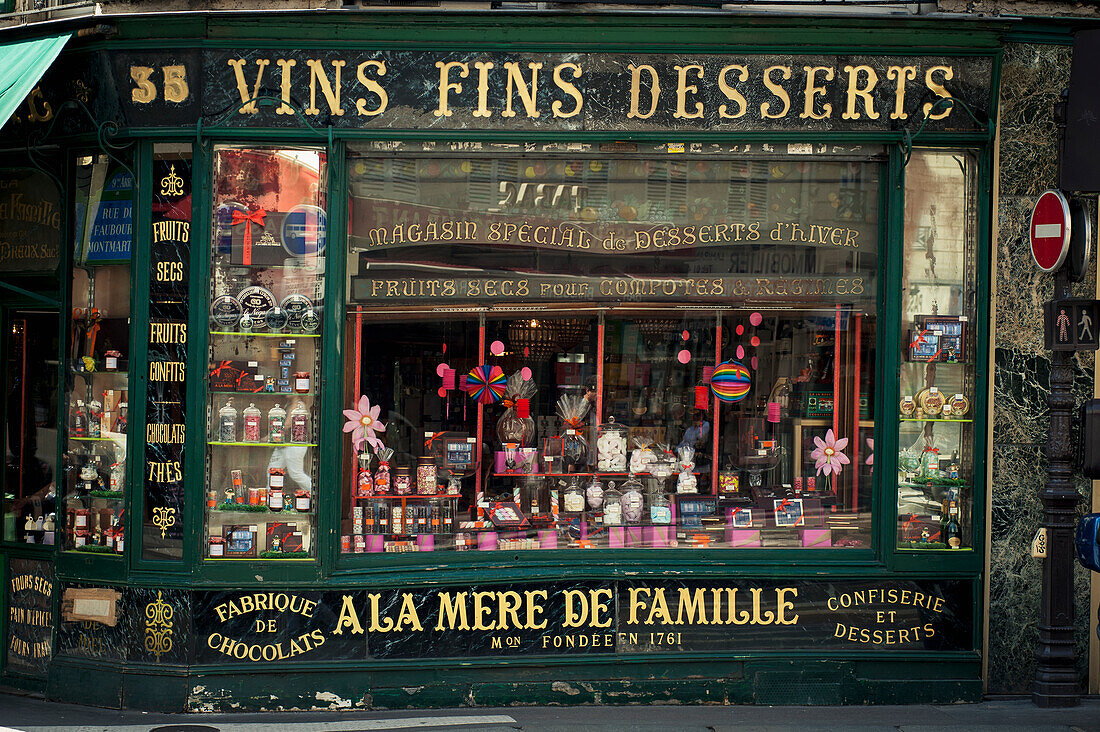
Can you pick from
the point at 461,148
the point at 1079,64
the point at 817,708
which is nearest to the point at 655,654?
the point at 817,708

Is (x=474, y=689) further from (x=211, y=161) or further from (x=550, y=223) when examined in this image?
(x=211, y=161)

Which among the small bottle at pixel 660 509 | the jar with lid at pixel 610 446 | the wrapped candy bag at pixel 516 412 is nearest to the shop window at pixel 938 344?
the small bottle at pixel 660 509

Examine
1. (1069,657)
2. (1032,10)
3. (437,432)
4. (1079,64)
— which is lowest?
(1069,657)

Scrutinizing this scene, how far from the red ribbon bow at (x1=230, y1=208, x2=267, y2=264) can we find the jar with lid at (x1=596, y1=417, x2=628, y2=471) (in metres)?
3.06

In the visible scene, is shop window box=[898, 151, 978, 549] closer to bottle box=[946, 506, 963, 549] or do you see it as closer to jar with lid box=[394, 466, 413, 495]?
bottle box=[946, 506, 963, 549]

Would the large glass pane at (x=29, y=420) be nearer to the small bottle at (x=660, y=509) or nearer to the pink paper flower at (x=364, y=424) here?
the pink paper flower at (x=364, y=424)

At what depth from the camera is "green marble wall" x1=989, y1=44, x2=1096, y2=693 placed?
25.7 feet

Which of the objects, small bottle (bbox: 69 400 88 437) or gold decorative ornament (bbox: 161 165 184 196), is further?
small bottle (bbox: 69 400 88 437)

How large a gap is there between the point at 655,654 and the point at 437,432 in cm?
240

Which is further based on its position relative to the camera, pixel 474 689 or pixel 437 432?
pixel 437 432

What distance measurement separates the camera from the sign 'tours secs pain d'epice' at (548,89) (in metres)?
7.41

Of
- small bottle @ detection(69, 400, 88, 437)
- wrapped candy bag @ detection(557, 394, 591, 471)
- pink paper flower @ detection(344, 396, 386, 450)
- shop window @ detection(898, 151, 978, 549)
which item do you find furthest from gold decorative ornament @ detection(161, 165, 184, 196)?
shop window @ detection(898, 151, 978, 549)

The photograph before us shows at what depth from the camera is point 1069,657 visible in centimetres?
739

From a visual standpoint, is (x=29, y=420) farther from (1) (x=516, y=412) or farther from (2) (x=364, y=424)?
(1) (x=516, y=412)
